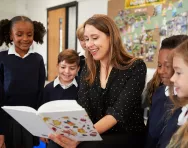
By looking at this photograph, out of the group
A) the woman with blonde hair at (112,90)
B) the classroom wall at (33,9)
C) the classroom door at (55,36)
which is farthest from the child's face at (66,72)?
the classroom door at (55,36)

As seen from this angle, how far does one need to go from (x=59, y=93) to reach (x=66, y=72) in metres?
0.15

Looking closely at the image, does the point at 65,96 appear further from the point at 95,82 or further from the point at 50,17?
the point at 50,17

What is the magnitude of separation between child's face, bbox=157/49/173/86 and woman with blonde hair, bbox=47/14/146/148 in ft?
0.33

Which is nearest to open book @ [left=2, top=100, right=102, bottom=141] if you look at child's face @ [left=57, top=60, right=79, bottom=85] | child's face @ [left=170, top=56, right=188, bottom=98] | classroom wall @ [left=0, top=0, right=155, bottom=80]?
child's face @ [left=170, top=56, right=188, bottom=98]

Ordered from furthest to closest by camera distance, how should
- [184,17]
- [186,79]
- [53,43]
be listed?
[53,43] < [184,17] < [186,79]

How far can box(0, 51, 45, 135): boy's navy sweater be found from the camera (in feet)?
4.91

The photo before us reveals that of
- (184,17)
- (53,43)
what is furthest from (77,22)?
(184,17)

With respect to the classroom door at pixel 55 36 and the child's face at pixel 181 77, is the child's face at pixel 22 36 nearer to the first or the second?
the child's face at pixel 181 77

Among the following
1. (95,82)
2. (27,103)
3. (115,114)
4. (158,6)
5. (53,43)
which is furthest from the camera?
(53,43)

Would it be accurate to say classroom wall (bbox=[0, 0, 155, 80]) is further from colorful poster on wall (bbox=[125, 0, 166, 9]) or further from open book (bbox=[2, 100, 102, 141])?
open book (bbox=[2, 100, 102, 141])

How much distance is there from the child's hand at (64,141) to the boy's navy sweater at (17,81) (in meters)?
0.57

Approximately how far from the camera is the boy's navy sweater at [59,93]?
62.7 inches

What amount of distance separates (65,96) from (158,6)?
1.63 m

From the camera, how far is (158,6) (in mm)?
2578
